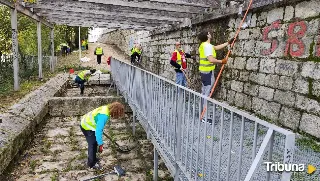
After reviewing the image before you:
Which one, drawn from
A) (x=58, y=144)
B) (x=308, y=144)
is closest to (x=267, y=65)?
(x=308, y=144)

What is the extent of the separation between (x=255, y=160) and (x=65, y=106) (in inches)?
254

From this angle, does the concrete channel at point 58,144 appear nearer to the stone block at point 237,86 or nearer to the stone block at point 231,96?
the stone block at point 231,96

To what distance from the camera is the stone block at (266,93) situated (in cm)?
463

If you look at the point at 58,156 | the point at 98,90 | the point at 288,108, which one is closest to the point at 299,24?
the point at 288,108

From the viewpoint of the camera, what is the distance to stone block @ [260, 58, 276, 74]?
459 cm

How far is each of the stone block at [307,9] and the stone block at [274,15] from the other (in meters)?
0.35

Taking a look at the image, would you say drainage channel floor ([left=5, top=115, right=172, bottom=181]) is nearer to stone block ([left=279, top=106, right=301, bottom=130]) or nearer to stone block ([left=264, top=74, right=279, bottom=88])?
stone block ([left=279, top=106, right=301, bottom=130])

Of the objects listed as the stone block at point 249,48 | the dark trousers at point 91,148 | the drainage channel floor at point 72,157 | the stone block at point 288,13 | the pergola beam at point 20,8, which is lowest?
the drainage channel floor at point 72,157

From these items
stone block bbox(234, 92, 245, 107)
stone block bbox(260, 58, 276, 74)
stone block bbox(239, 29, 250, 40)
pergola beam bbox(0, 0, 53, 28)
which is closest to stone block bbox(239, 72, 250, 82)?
stone block bbox(234, 92, 245, 107)

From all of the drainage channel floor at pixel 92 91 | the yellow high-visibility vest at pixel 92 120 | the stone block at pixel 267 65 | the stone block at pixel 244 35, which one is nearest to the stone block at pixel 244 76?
the stone block at pixel 267 65

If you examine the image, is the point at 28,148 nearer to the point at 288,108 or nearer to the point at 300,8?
the point at 288,108

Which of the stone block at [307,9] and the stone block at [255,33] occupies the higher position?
the stone block at [307,9]

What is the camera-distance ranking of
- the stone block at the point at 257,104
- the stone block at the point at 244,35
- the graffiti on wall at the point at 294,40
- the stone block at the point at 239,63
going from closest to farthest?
the graffiti on wall at the point at 294,40 < the stone block at the point at 257,104 < the stone block at the point at 244,35 < the stone block at the point at 239,63

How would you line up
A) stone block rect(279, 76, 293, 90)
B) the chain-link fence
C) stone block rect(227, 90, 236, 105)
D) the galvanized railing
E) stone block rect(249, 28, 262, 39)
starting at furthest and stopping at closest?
the chain-link fence → stone block rect(227, 90, 236, 105) → stone block rect(249, 28, 262, 39) → stone block rect(279, 76, 293, 90) → the galvanized railing
